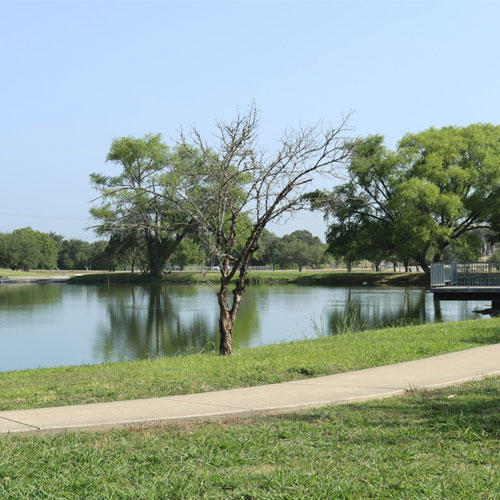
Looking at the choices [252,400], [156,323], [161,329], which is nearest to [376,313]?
[156,323]

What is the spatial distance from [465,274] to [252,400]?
26.2 metres

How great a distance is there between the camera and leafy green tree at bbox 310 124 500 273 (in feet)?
161

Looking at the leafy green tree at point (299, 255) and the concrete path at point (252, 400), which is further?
the leafy green tree at point (299, 255)

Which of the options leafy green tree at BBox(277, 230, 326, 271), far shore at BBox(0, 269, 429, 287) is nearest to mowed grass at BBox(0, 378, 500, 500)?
far shore at BBox(0, 269, 429, 287)

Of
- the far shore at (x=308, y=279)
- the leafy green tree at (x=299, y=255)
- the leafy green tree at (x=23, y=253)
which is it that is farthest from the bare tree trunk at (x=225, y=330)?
the leafy green tree at (x=23, y=253)

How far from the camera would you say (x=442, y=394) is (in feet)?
27.7

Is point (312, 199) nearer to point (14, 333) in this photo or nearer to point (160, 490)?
→ point (160, 490)

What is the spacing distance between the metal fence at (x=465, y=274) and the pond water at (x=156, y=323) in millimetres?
1514

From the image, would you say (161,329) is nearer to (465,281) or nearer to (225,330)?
(225,330)

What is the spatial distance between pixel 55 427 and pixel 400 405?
3757 mm

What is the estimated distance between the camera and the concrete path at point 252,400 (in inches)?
273

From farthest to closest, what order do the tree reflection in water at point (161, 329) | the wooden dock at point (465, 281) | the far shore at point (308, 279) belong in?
the far shore at point (308, 279) < the wooden dock at point (465, 281) < the tree reflection in water at point (161, 329)

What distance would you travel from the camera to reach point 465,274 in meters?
32.2

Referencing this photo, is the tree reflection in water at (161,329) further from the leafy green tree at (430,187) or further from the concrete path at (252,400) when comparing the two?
the leafy green tree at (430,187)
